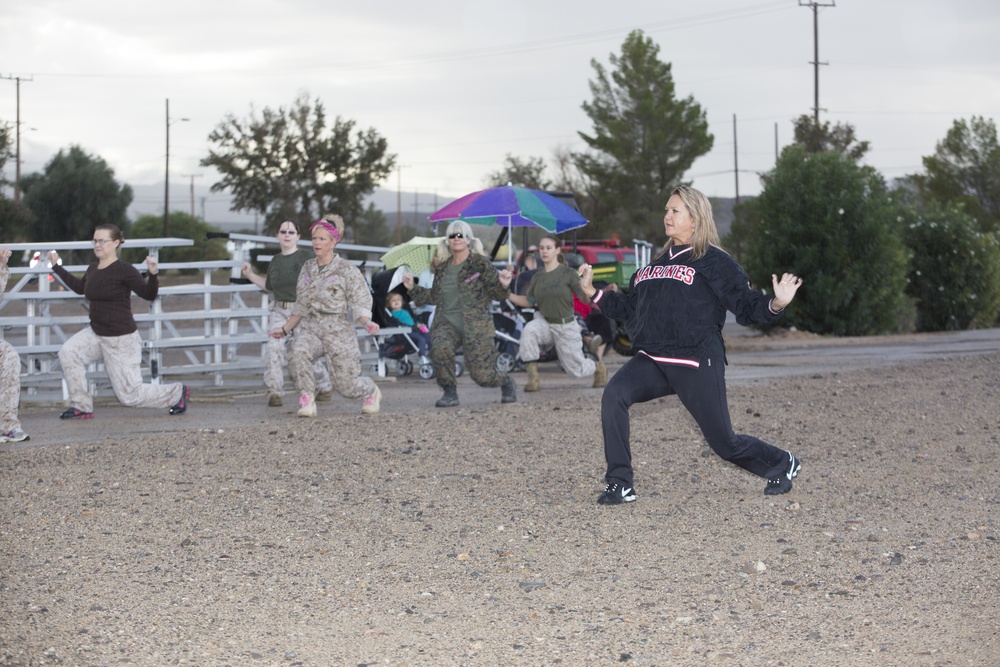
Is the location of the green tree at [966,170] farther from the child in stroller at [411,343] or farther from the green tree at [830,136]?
the child in stroller at [411,343]

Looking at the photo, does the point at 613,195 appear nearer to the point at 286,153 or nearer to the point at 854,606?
the point at 286,153

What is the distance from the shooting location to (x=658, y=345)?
6.83 m

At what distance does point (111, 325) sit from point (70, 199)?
51.0 metres

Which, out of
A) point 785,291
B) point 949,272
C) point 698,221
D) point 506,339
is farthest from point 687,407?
point 949,272

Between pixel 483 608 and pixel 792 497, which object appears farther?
pixel 792 497

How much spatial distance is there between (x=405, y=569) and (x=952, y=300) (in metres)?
28.8

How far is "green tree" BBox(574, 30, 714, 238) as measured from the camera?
65875mm

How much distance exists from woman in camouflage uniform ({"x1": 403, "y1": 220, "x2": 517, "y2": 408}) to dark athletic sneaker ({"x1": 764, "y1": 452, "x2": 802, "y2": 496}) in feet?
15.2

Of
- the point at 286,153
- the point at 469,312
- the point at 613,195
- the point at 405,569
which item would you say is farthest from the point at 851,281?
the point at 613,195

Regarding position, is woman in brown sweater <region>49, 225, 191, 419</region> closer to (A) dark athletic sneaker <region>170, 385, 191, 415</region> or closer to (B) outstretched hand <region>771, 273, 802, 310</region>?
(A) dark athletic sneaker <region>170, 385, 191, 415</region>

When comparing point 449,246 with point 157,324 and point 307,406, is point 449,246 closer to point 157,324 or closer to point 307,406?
point 307,406

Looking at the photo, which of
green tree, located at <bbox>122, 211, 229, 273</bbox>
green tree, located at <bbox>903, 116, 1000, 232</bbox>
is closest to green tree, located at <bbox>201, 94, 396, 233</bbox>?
green tree, located at <bbox>122, 211, 229, 273</bbox>

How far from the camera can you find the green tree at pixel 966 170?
70.3 metres

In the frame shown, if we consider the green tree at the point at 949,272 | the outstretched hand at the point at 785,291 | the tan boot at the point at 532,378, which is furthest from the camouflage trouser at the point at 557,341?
the green tree at the point at 949,272
